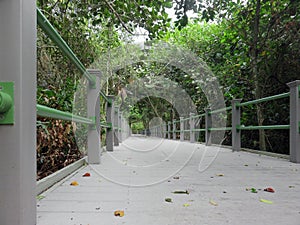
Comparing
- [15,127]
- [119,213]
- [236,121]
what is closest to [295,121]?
[236,121]

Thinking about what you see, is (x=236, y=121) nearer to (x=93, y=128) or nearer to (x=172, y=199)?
(x=93, y=128)

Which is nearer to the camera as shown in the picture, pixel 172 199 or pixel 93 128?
pixel 172 199

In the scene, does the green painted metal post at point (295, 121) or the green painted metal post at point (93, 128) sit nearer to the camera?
the green painted metal post at point (93, 128)

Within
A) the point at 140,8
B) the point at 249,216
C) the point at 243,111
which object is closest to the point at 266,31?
the point at 243,111

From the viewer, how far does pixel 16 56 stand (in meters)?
0.85

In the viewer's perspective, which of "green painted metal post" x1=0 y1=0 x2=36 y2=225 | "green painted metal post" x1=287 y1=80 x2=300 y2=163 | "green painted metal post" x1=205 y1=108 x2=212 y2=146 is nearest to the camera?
"green painted metal post" x1=0 y1=0 x2=36 y2=225

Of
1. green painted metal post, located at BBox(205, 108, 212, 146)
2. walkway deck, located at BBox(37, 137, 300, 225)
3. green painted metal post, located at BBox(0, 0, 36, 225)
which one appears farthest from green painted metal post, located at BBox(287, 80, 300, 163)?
green painted metal post, located at BBox(205, 108, 212, 146)

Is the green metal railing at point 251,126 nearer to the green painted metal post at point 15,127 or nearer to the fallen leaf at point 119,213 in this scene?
the fallen leaf at point 119,213

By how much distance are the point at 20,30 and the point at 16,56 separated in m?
0.08

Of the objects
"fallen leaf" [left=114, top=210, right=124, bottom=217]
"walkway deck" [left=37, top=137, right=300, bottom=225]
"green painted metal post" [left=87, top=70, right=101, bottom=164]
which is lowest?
"walkway deck" [left=37, top=137, right=300, bottom=225]

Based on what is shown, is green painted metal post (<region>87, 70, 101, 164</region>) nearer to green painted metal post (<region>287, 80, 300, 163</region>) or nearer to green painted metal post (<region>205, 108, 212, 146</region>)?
green painted metal post (<region>287, 80, 300, 163</region>)

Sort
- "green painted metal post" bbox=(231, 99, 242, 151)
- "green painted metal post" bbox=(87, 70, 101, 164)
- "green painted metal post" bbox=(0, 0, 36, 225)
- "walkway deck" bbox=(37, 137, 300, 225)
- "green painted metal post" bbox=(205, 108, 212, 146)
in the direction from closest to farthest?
"green painted metal post" bbox=(0, 0, 36, 225) → "walkway deck" bbox=(37, 137, 300, 225) → "green painted metal post" bbox=(87, 70, 101, 164) → "green painted metal post" bbox=(231, 99, 242, 151) → "green painted metal post" bbox=(205, 108, 212, 146)

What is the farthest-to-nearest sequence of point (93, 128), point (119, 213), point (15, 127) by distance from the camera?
point (93, 128) < point (119, 213) < point (15, 127)

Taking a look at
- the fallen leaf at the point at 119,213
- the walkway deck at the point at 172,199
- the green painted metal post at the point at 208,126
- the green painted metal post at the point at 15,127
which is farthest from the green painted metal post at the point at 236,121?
the green painted metal post at the point at 15,127
